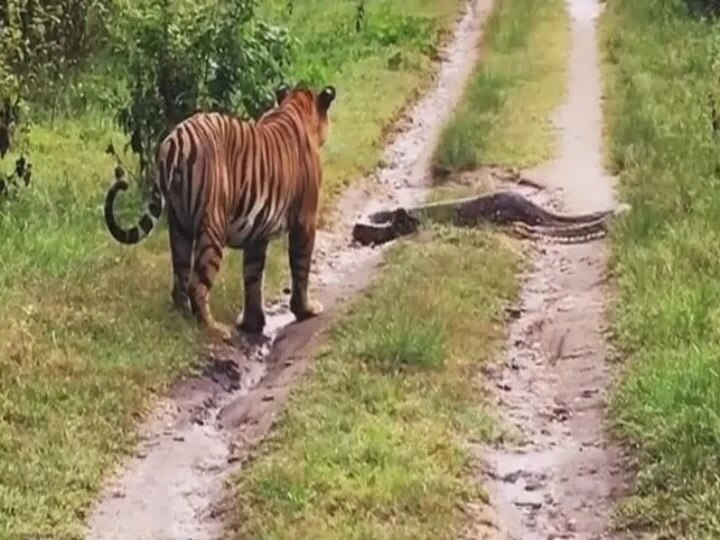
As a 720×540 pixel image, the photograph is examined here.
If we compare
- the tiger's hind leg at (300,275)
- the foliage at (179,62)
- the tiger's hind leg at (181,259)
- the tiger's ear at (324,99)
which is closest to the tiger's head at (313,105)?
the tiger's ear at (324,99)

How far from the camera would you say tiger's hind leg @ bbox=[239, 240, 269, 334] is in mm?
8688

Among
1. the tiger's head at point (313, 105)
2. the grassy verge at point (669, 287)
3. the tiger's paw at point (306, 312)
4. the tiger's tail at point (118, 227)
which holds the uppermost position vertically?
the tiger's head at point (313, 105)

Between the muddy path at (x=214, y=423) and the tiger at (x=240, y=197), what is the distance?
0.93 ft

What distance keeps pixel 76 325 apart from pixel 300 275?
1514 millimetres

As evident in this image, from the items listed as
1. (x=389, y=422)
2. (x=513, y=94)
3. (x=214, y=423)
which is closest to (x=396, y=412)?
(x=389, y=422)

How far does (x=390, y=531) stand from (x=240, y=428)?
162 centimetres

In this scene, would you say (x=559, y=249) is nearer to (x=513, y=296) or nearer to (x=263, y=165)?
(x=513, y=296)

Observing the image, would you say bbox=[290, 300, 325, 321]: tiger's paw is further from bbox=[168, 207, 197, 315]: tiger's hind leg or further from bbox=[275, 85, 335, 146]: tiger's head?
bbox=[275, 85, 335, 146]: tiger's head

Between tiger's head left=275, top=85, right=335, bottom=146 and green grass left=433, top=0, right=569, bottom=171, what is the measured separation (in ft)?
11.4

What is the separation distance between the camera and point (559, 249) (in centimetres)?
1051

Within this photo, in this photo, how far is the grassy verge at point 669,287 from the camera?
6051 mm

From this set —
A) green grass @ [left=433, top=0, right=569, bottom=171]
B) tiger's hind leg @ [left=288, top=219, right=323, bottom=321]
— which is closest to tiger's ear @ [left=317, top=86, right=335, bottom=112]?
tiger's hind leg @ [left=288, top=219, right=323, bottom=321]

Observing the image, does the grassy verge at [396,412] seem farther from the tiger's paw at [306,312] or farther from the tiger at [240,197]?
the tiger at [240,197]

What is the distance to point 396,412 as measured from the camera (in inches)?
274
